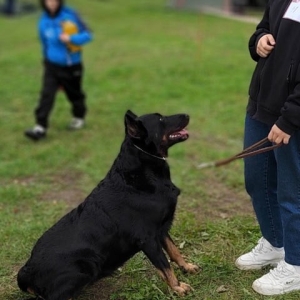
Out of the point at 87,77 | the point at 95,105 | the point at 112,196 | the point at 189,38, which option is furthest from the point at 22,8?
the point at 112,196

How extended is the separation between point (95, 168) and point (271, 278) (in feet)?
9.91

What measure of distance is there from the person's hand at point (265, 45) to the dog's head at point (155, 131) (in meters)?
0.77

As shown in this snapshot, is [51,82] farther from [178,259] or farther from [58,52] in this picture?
[178,259]

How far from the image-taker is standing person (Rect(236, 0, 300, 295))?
9.16ft

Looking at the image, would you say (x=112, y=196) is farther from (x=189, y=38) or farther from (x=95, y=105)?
(x=189, y=38)

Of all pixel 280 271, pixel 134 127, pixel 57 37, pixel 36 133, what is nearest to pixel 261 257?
pixel 280 271

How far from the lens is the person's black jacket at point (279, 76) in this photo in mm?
2754

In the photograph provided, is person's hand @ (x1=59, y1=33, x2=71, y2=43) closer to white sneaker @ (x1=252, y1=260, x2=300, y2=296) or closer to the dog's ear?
the dog's ear

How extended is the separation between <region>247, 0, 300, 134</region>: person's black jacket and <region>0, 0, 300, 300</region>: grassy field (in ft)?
3.84

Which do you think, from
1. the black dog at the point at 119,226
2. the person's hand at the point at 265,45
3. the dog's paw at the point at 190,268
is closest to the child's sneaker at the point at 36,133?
the black dog at the point at 119,226

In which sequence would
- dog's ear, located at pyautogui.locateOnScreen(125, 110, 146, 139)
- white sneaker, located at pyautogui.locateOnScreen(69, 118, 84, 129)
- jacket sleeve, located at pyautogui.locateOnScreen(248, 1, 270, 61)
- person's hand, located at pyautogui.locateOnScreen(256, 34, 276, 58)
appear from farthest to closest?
white sneaker, located at pyautogui.locateOnScreen(69, 118, 84, 129)
dog's ear, located at pyautogui.locateOnScreen(125, 110, 146, 139)
jacket sleeve, located at pyautogui.locateOnScreen(248, 1, 270, 61)
person's hand, located at pyautogui.locateOnScreen(256, 34, 276, 58)

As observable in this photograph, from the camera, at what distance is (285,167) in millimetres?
3025

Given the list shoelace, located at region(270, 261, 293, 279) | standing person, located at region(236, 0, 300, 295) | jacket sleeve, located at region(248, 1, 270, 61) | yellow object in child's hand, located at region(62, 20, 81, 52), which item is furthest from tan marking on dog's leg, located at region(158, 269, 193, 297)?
yellow object in child's hand, located at region(62, 20, 81, 52)

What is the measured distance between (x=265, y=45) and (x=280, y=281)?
56.4 inches
